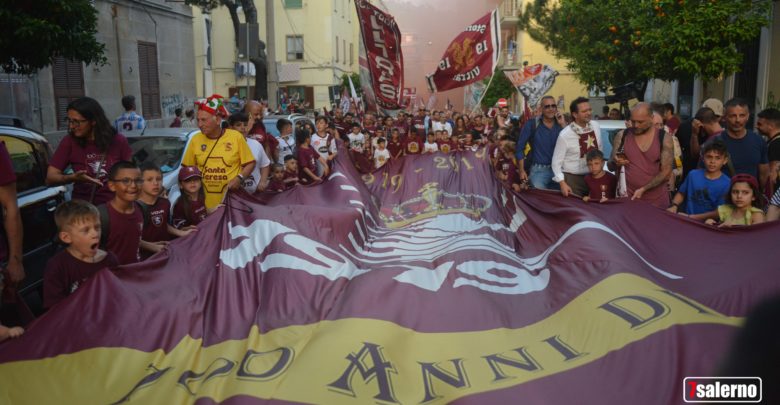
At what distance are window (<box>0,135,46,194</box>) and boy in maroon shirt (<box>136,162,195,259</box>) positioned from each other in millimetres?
1278

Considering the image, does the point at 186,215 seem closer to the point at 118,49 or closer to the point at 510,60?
the point at 118,49

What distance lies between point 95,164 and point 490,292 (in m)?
3.29

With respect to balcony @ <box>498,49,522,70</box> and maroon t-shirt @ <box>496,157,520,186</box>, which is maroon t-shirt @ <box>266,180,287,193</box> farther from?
balcony @ <box>498,49,522,70</box>

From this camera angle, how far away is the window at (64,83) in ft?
59.1

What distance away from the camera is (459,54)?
13.6 m

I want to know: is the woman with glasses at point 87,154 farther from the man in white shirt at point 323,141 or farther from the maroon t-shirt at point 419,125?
the maroon t-shirt at point 419,125

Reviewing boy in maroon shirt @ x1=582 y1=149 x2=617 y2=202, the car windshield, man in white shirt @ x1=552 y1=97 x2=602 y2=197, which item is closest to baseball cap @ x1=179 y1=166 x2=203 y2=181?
the car windshield

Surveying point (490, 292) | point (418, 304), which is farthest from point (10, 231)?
point (490, 292)

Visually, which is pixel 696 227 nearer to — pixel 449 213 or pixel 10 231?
pixel 449 213

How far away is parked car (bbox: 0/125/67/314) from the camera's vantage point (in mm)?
5773

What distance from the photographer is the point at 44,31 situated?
33.2 feet

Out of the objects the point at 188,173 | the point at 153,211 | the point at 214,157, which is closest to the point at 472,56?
the point at 214,157

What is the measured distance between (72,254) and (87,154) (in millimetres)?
1747

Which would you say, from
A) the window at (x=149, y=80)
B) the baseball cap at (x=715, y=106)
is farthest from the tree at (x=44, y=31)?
the window at (x=149, y=80)
